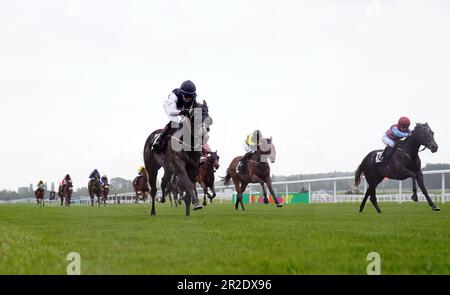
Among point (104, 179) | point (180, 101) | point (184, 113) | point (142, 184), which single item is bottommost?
point (142, 184)

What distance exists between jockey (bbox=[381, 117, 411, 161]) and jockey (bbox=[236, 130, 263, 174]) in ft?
17.5

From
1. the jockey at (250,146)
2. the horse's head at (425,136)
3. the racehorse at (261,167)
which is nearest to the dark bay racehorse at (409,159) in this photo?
the horse's head at (425,136)

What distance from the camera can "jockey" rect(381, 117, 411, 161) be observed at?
14570 millimetres

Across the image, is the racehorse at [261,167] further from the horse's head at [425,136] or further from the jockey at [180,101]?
the jockey at [180,101]

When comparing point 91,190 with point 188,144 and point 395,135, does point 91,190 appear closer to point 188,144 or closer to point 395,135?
point 395,135

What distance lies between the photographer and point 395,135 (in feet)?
48.3

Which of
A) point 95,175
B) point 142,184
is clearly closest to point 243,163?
point 142,184

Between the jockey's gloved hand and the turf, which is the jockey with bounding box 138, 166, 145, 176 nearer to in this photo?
the jockey's gloved hand

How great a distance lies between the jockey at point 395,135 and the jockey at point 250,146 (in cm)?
534

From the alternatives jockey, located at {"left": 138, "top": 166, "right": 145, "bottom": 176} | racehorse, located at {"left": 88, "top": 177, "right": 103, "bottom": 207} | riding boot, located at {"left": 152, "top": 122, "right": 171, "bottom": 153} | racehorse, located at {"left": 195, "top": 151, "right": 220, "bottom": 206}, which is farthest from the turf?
racehorse, located at {"left": 88, "top": 177, "right": 103, "bottom": 207}

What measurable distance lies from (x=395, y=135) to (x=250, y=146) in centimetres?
615

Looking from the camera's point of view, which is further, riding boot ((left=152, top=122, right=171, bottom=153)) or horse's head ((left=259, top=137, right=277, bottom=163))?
horse's head ((left=259, top=137, right=277, bottom=163))
